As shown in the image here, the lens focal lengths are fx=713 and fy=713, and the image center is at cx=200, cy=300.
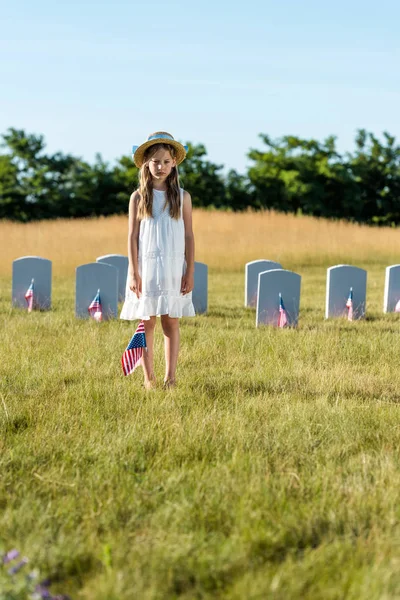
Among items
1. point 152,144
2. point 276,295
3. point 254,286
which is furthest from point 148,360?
point 254,286

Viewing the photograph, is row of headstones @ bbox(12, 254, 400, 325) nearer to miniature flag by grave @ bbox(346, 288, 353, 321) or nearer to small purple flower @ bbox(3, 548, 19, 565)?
miniature flag by grave @ bbox(346, 288, 353, 321)

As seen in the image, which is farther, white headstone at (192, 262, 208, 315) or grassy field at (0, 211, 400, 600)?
white headstone at (192, 262, 208, 315)

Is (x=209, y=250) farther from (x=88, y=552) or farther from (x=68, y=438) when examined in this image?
(x=88, y=552)

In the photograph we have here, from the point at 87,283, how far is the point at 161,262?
13.4ft

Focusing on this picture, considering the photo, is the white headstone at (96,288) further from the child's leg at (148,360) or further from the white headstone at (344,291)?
the child's leg at (148,360)

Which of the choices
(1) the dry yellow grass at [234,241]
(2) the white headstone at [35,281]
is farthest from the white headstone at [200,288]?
(1) the dry yellow grass at [234,241]

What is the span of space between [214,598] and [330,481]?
122 centimetres

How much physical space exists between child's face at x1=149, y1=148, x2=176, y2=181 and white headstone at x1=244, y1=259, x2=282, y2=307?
5394 millimetres

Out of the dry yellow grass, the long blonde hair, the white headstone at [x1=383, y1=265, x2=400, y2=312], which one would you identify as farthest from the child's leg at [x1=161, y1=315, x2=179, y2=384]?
the dry yellow grass

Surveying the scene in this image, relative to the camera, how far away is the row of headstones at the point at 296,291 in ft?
29.2

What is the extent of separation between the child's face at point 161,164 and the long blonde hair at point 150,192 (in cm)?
5

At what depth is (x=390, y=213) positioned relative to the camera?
37.9m

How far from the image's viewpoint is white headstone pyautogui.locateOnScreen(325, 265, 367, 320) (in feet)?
31.8

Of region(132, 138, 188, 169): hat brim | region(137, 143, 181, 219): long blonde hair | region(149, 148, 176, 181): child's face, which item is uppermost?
region(132, 138, 188, 169): hat brim
